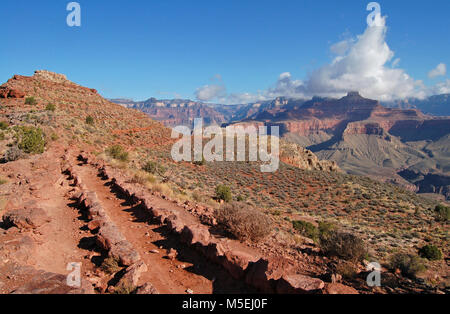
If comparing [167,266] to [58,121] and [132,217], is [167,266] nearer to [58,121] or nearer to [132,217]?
[132,217]

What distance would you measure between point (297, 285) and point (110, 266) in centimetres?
458

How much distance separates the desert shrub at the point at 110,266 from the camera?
19.4 feet

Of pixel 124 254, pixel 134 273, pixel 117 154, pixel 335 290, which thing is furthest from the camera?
pixel 117 154

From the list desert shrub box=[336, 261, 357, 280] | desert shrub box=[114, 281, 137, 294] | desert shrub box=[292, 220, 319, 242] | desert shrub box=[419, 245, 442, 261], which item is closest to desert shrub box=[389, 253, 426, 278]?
desert shrub box=[336, 261, 357, 280]

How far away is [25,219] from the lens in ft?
25.1

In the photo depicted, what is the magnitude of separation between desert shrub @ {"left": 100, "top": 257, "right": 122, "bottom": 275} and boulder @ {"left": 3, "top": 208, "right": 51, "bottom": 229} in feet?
11.6

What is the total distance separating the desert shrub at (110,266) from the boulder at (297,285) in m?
4.01

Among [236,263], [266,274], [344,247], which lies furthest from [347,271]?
[236,263]

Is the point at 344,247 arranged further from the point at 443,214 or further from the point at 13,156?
the point at 443,214

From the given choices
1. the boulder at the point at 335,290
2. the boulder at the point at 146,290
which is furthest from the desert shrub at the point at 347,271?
the boulder at the point at 146,290

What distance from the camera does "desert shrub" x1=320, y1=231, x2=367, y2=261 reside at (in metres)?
7.17

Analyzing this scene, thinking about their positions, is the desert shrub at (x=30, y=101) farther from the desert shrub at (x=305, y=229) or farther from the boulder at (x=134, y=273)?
the boulder at (x=134, y=273)

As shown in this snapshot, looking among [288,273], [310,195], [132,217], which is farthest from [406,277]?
[310,195]

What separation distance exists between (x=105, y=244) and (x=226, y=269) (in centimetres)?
364
